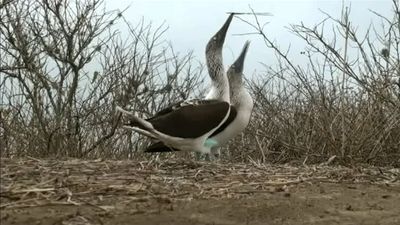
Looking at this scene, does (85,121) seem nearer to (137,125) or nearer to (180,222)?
(137,125)

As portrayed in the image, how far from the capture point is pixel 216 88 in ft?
23.3

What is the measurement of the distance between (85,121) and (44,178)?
5.98 meters

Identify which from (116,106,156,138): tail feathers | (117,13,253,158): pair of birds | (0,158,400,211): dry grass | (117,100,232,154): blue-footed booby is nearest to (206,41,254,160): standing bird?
(117,13,253,158): pair of birds

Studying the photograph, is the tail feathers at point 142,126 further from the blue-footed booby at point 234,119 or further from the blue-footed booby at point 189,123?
the blue-footed booby at point 234,119

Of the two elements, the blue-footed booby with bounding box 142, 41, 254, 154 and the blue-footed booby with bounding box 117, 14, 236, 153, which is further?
the blue-footed booby with bounding box 142, 41, 254, 154

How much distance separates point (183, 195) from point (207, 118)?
73.9 inches

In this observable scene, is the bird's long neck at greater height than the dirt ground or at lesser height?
greater

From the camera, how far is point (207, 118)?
21.6 ft

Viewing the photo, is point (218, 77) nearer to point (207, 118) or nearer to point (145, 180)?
point (207, 118)

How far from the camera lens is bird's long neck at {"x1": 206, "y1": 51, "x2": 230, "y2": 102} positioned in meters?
7.01

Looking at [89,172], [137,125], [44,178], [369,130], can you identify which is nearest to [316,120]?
[369,130]

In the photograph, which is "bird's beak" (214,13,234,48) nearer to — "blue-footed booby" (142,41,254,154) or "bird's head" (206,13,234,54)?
"bird's head" (206,13,234,54)

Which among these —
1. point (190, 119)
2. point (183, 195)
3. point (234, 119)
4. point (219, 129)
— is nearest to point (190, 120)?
point (190, 119)

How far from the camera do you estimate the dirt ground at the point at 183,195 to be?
4191mm
